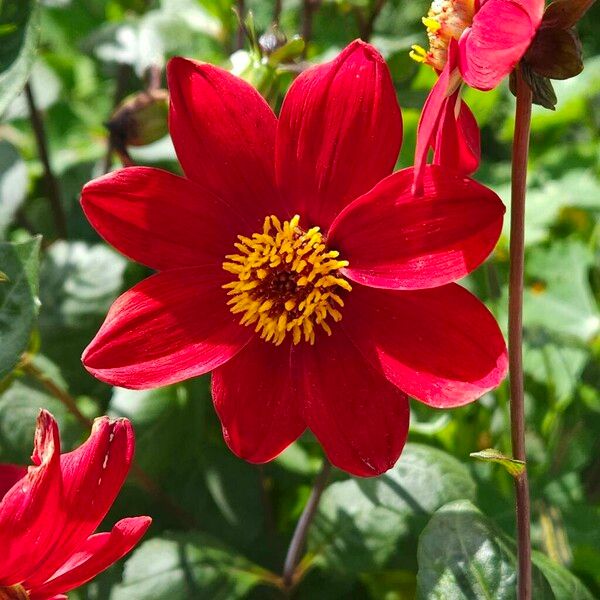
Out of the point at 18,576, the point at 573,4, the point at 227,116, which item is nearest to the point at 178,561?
the point at 18,576

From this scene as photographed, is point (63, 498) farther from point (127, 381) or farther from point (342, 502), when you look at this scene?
point (342, 502)

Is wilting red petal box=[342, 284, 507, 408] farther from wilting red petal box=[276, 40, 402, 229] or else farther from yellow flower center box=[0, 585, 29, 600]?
yellow flower center box=[0, 585, 29, 600]

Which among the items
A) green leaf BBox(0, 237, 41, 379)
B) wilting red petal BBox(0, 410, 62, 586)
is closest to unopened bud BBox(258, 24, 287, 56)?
green leaf BBox(0, 237, 41, 379)

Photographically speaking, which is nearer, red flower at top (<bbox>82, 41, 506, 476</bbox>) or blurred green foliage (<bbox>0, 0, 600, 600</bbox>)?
red flower at top (<bbox>82, 41, 506, 476</bbox>)

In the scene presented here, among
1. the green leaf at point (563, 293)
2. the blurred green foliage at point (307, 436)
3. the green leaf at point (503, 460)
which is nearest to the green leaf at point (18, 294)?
the blurred green foliage at point (307, 436)

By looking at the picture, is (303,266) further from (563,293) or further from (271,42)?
(563,293)

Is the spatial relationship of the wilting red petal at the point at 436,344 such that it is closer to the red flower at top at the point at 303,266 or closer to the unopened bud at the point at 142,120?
the red flower at top at the point at 303,266
